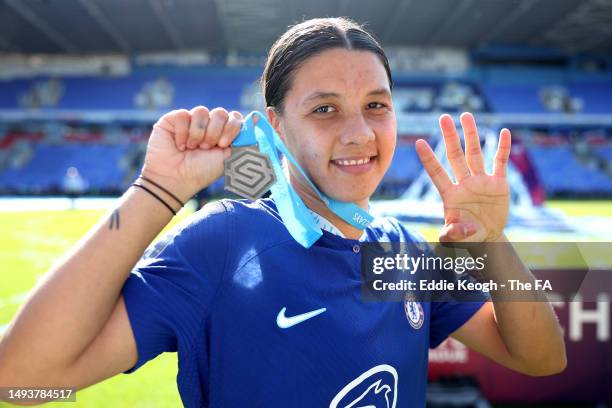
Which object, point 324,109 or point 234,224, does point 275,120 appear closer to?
point 324,109

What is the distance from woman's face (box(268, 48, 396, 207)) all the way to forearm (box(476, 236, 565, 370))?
43 cm

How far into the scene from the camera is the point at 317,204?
161 centimetres

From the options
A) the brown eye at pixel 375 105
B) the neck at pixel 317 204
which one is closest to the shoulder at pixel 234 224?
the neck at pixel 317 204

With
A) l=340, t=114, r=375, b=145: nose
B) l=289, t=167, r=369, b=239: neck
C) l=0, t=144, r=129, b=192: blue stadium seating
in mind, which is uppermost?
l=0, t=144, r=129, b=192: blue stadium seating

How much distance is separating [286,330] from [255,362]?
0.11 m

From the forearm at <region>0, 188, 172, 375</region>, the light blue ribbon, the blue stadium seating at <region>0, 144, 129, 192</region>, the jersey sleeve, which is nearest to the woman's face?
the light blue ribbon

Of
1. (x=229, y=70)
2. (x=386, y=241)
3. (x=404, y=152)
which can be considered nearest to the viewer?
(x=386, y=241)

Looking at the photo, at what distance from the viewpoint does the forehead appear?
148 cm

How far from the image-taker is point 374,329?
145cm

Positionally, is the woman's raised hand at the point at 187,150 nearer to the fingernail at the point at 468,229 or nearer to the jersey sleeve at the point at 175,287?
the jersey sleeve at the point at 175,287

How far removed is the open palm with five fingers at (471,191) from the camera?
1.46m

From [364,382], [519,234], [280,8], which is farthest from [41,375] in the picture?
[280,8]

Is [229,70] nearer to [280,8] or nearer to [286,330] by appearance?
[280,8]
